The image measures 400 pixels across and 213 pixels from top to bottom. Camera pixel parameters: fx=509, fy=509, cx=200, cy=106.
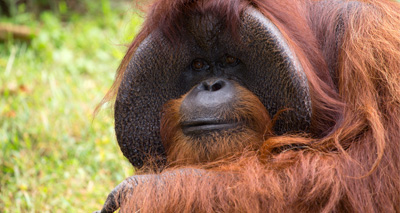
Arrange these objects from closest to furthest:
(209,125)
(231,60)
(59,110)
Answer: (209,125), (231,60), (59,110)

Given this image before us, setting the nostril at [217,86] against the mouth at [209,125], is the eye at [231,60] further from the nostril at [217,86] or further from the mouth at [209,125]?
the mouth at [209,125]

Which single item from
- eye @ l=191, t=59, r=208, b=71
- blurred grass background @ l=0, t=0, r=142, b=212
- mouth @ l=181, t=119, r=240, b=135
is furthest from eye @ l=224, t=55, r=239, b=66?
blurred grass background @ l=0, t=0, r=142, b=212

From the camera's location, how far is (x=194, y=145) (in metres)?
2.51

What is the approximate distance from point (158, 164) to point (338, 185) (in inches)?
43.2

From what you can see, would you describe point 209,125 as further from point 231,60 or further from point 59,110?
point 59,110

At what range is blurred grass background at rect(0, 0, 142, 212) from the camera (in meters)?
3.49

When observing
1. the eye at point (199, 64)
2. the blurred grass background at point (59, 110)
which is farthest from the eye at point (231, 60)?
the blurred grass background at point (59, 110)

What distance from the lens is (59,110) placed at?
176 inches

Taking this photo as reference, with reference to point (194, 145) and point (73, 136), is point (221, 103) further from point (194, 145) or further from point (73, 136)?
point (73, 136)

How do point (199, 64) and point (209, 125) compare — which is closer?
point (209, 125)

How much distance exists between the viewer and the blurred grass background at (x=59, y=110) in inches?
137

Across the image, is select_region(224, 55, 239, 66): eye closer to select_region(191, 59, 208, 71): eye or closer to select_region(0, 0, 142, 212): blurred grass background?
select_region(191, 59, 208, 71): eye

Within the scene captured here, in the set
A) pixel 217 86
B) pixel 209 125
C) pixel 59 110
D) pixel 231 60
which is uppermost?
pixel 231 60

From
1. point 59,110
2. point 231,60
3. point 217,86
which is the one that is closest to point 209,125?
point 217,86
